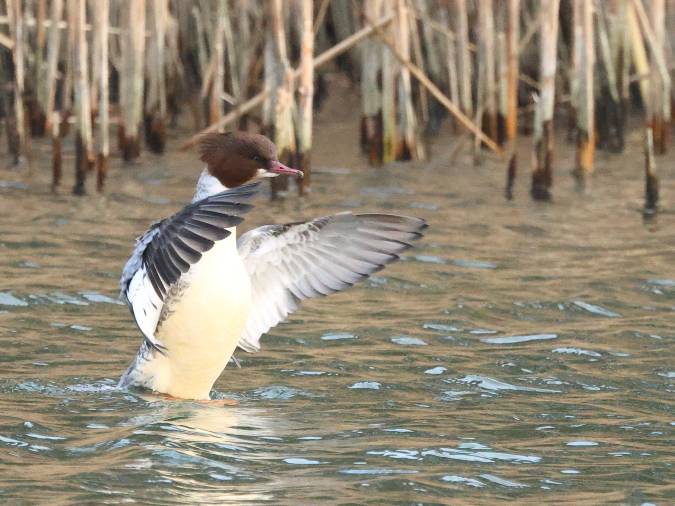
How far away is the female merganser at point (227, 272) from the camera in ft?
17.2

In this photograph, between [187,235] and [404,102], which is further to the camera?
[404,102]

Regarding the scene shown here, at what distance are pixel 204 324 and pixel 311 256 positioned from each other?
28.0 inches

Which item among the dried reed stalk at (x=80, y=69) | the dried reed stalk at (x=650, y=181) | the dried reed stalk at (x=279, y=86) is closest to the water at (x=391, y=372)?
the dried reed stalk at (x=650, y=181)

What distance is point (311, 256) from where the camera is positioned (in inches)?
237

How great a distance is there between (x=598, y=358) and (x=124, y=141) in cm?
536

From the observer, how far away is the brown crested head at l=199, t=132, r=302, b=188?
5680 mm

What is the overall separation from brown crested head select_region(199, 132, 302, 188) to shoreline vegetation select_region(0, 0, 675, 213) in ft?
11.4

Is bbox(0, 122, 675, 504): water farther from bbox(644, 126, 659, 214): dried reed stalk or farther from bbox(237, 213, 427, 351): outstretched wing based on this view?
bbox(237, 213, 427, 351): outstretched wing

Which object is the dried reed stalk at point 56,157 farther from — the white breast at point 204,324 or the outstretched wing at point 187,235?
the outstretched wing at point 187,235

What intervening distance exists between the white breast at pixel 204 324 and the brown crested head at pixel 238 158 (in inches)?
12.2

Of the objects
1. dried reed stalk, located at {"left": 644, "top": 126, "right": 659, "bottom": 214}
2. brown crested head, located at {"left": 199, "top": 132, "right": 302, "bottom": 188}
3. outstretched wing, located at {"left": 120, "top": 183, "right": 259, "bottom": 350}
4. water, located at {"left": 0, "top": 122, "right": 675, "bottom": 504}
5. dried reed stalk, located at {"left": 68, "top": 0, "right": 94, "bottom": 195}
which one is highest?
dried reed stalk, located at {"left": 68, "top": 0, "right": 94, "bottom": 195}

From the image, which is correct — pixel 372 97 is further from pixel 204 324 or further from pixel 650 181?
pixel 204 324

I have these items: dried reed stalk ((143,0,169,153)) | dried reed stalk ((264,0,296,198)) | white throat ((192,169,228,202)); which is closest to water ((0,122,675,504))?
dried reed stalk ((264,0,296,198))

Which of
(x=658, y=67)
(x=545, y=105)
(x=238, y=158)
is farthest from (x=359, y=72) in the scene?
(x=238, y=158)
